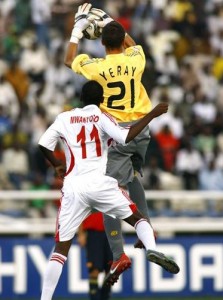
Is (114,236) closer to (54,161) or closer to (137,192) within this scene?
(137,192)

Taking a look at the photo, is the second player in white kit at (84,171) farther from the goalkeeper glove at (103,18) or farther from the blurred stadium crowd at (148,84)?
the blurred stadium crowd at (148,84)

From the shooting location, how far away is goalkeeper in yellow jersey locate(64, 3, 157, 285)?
1611cm

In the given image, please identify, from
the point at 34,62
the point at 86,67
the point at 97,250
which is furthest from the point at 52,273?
the point at 34,62

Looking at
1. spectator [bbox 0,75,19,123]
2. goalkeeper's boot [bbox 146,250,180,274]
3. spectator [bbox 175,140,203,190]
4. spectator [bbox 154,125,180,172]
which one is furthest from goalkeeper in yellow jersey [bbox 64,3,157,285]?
spectator [bbox 0,75,19,123]

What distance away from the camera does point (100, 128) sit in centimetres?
1580

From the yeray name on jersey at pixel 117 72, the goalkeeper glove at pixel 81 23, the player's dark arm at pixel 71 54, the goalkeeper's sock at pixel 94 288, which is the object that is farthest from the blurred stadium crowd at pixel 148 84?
the yeray name on jersey at pixel 117 72

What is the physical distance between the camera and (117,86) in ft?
53.0

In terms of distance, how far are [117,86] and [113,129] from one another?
0.70 m

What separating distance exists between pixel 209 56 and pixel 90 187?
12280 mm

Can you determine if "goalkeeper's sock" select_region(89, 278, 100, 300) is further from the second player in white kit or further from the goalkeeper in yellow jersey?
the second player in white kit

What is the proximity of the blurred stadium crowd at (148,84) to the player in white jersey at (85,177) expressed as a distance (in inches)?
246

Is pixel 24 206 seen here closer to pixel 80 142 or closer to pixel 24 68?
pixel 24 68

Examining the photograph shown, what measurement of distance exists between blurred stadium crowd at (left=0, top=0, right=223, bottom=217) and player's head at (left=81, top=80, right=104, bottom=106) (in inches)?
254

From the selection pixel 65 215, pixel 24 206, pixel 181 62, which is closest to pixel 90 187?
pixel 65 215
